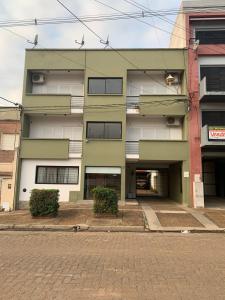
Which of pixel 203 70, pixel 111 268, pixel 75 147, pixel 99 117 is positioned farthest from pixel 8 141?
pixel 111 268

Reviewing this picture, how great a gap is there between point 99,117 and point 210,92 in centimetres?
751

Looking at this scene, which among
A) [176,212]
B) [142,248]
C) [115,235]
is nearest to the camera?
[142,248]

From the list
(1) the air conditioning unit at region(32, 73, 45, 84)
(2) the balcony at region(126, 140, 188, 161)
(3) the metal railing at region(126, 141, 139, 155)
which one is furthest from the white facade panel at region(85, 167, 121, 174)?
(1) the air conditioning unit at region(32, 73, 45, 84)

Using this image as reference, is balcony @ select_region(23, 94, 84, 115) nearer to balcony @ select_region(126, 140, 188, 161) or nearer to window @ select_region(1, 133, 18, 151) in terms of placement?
window @ select_region(1, 133, 18, 151)

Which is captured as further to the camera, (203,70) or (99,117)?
(203,70)

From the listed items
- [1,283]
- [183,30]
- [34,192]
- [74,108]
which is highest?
[183,30]

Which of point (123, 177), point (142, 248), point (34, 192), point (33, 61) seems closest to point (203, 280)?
point (142, 248)

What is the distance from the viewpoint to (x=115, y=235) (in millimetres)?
11812

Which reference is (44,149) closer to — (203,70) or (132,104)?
(132,104)

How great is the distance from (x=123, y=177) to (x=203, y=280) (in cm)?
1509

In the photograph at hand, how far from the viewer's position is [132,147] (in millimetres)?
21859

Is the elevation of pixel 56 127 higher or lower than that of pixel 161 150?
higher

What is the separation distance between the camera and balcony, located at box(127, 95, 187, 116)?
21531 mm

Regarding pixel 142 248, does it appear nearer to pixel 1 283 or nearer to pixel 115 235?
pixel 115 235
